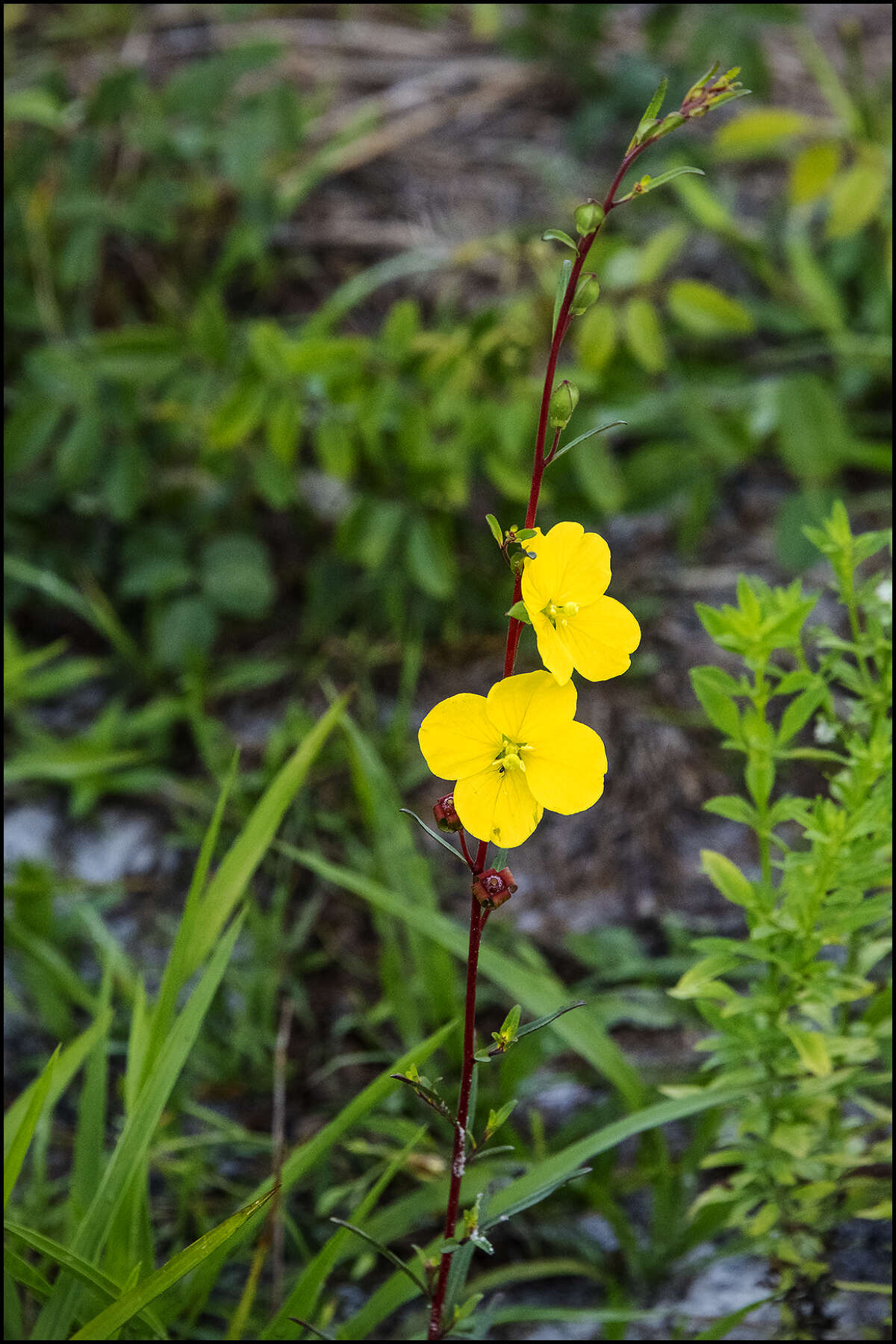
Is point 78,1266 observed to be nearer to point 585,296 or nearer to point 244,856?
point 244,856

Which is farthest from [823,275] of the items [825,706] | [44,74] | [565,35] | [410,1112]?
[410,1112]

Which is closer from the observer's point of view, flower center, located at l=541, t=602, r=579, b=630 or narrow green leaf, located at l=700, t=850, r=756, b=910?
flower center, located at l=541, t=602, r=579, b=630

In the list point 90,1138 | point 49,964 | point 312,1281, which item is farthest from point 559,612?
point 49,964

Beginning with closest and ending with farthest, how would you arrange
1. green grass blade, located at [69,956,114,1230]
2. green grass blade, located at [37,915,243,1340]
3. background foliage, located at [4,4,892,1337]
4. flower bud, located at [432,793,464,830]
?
flower bud, located at [432,793,464,830] → green grass blade, located at [37,915,243,1340] → green grass blade, located at [69,956,114,1230] → background foliage, located at [4,4,892,1337]

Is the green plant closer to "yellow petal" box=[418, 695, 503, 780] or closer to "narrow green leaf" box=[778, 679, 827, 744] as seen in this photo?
"narrow green leaf" box=[778, 679, 827, 744]

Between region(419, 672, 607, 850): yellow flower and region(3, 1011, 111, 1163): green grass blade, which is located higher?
region(419, 672, 607, 850): yellow flower

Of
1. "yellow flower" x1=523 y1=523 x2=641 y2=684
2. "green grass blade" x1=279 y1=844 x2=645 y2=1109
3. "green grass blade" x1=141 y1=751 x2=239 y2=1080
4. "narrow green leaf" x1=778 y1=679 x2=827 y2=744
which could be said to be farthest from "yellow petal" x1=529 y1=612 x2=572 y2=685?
"green grass blade" x1=279 y1=844 x2=645 y2=1109

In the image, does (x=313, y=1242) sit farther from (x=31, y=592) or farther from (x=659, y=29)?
(x=659, y=29)
